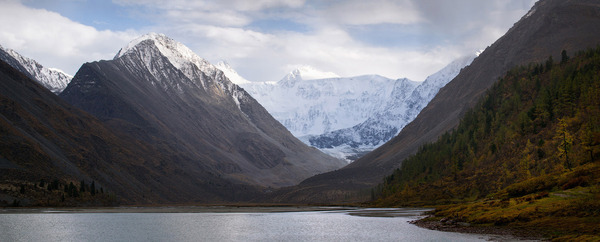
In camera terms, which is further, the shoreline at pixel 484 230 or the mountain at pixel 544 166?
the mountain at pixel 544 166

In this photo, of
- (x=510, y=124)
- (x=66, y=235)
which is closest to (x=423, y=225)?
(x=66, y=235)

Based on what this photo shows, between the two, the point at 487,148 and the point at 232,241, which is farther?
the point at 487,148

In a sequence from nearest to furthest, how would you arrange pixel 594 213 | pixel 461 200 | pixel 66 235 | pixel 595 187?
pixel 594 213
pixel 595 187
pixel 66 235
pixel 461 200

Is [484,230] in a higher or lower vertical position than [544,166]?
lower

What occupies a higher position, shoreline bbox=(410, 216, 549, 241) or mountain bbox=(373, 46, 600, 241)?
mountain bbox=(373, 46, 600, 241)

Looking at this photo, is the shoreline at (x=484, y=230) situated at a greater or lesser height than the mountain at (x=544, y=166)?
lesser

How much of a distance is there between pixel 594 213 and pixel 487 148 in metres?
121

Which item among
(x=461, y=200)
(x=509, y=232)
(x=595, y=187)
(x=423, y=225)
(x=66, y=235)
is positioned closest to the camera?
(x=509, y=232)

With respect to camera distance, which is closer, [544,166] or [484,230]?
[484,230]

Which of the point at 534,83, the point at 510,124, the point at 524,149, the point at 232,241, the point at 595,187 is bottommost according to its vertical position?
the point at 232,241

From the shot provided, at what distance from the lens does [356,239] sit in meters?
89.3

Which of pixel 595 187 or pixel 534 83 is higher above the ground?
pixel 534 83

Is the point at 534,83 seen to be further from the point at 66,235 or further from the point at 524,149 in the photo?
the point at 66,235

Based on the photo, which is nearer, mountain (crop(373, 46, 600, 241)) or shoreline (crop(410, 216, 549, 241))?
shoreline (crop(410, 216, 549, 241))
